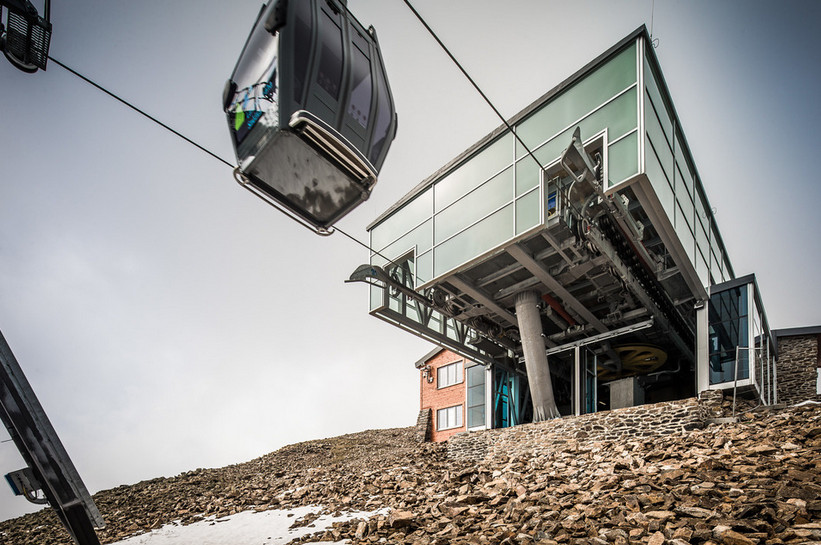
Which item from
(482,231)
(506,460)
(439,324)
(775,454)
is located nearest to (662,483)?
(775,454)

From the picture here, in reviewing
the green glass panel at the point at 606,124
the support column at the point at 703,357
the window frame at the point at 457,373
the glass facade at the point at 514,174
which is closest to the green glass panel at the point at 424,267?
the glass facade at the point at 514,174

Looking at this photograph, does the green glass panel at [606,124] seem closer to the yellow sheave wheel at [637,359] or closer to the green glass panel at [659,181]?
the green glass panel at [659,181]

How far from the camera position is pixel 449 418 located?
25.9 m

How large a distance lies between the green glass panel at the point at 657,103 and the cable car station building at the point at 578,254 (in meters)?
0.09

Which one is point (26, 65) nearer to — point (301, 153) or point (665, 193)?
point (301, 153)

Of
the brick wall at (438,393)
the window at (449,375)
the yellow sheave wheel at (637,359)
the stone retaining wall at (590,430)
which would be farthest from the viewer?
the window at (449,375)

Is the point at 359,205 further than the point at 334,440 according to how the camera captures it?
No

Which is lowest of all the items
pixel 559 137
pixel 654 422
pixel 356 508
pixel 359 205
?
pixel 356 508

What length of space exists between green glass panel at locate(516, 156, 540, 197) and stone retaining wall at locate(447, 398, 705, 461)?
724cm

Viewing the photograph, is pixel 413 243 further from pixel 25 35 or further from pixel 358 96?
pixel 25 35

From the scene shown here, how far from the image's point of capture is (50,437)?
4496 mm

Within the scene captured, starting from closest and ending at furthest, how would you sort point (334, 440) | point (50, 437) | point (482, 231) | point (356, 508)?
point (50, 437)
point (356, 508)
point (482, 231)
point (334, 440)

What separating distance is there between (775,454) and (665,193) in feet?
29.3

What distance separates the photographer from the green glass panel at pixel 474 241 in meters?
16.3
